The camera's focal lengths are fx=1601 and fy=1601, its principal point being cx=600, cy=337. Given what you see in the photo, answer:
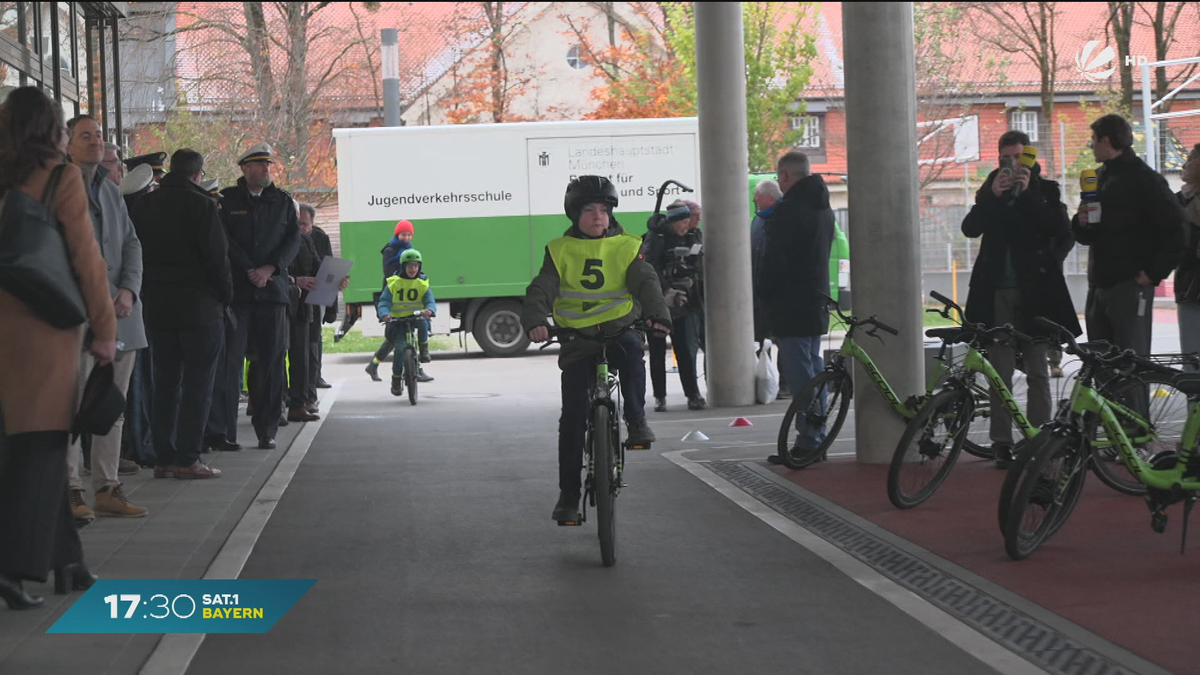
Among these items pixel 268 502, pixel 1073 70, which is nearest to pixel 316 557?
pixel 268 502

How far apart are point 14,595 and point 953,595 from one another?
382cm

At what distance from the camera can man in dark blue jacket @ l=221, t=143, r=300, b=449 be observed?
39.4 feet

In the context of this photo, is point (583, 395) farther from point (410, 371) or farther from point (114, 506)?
point (410, 371)

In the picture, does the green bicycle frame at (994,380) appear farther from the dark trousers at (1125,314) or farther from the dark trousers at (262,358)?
the dark trousers at (262,358)

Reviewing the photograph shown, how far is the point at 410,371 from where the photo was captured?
1664 cm

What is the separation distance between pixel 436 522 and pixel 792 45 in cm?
2992

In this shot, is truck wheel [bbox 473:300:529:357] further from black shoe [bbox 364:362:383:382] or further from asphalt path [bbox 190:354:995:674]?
asphalt path [bbox 190:354:995:674]

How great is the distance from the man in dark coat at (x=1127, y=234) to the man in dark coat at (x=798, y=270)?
2.00 m

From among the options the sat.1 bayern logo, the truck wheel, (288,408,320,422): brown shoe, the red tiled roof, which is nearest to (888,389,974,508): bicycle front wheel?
(288,408,320,422): brown shoe

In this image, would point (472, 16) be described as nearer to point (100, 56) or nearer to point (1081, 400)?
point (100, 56)

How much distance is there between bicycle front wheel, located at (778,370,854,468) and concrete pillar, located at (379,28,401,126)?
1099 inches

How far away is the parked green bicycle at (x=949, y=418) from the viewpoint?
887 cm

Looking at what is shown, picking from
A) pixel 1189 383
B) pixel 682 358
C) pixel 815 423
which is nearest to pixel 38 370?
pixel 1189 383

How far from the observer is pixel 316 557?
7.74m
